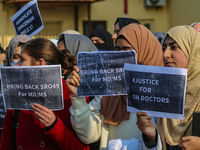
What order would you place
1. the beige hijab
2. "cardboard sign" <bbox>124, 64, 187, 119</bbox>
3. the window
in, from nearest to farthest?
"cardboard sign" <bbox>124, 64, 187, 119</bbox>
the beige hijab
the window

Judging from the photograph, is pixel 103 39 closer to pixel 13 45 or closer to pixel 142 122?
pixel 13 45

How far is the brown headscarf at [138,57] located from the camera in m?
3.16

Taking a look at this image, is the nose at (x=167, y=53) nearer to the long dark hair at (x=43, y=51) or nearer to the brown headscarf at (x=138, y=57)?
the brown headscarf at (x=138, y=57)

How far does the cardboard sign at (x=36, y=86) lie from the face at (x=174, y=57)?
847 millimetres

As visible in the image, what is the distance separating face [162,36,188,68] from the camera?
309 centimetres

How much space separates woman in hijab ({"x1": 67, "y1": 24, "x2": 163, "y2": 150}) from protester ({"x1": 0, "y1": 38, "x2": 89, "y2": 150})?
0.12m

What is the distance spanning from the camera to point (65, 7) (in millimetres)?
13828

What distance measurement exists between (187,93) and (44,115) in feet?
3.54

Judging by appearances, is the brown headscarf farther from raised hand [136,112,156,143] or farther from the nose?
A: raised hand [136,112,156,143]

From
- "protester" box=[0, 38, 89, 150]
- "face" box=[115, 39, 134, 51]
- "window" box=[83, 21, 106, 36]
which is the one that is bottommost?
"protester" box=[0, 38, 89, 150]

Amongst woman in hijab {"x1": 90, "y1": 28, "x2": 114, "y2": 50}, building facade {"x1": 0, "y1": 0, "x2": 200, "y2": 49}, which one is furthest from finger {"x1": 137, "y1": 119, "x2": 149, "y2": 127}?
building facade {"x1": 0, "y1": 0, "x2": 200, "y2": 49}

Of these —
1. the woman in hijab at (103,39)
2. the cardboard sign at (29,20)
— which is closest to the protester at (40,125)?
the cardboard sign at (29,20)

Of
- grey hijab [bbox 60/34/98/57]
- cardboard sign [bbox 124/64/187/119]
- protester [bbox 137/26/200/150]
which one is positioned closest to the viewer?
cardboard sign [bbox 124/64/187/119]

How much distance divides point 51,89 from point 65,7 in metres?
11.0
